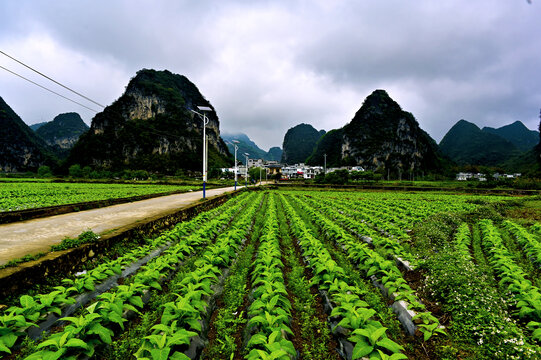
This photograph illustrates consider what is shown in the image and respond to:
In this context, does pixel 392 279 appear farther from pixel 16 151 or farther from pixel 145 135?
pixel 16 151

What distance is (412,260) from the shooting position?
18.8ft

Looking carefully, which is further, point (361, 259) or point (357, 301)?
point (361, 259)

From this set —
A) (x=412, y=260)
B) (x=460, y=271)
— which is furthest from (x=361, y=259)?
(x=460, y=271)

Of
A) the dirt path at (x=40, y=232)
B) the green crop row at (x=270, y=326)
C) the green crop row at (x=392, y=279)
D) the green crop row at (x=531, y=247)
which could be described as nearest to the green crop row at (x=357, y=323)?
the green crop row at (x=392, y=279)

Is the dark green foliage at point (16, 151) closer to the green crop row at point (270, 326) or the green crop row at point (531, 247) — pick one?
the green crop row at point (270, 326)

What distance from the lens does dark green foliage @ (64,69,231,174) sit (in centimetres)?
12712

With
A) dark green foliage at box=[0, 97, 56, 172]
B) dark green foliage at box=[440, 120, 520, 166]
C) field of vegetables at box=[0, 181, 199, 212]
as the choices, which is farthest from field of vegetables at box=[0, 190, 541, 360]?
dark green foliage at box=[440, 120, 520, 166]

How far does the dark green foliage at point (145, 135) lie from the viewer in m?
127

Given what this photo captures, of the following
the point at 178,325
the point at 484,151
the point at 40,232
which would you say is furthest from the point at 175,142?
the point at 484,151

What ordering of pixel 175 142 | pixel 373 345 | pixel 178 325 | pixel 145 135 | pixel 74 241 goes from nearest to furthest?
pixel 373 345, pixel 178 325, pixel 74 241, pixel 145 135, pixel 175 142

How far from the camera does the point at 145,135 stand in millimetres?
133250

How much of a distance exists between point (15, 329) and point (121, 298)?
1.13 meters

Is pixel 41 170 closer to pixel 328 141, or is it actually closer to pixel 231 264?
pixel 231 264

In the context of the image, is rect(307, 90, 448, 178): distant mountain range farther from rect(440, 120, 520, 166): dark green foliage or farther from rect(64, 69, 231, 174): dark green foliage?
rect(64, 69, 231, 174): dark green foliage
